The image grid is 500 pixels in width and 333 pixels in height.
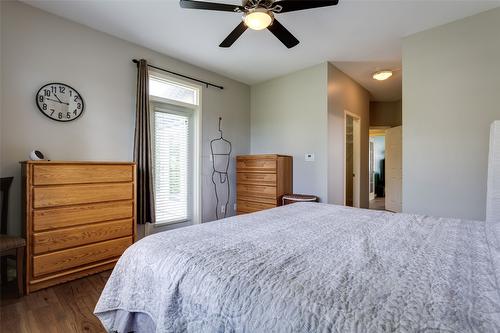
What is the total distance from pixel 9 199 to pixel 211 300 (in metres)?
2.49

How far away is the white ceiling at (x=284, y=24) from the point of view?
7.57 ft

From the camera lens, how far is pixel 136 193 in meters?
2.69

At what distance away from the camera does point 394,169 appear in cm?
528

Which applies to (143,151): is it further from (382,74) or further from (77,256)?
(382,74)

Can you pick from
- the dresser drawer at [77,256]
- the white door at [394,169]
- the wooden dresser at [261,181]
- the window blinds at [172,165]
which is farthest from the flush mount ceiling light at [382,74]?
the dresser drawer at [77,256]

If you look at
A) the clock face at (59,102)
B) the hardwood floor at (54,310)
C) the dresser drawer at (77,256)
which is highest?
the clock face at (59,102)

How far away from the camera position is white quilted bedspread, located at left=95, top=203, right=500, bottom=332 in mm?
621

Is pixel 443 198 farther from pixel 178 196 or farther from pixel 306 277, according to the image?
pixel 178 196

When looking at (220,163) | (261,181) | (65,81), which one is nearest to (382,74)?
(261,181)

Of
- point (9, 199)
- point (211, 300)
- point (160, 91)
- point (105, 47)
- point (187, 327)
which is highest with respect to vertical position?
point (105, 47)

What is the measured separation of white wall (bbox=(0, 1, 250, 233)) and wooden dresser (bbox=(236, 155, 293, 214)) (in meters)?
1.78

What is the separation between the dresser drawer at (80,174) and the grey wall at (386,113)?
18.6 feet

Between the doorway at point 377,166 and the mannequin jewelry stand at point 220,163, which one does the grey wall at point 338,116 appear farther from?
the doorway at point 377,166

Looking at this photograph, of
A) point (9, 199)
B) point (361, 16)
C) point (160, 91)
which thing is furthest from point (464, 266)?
point (160, 91)
